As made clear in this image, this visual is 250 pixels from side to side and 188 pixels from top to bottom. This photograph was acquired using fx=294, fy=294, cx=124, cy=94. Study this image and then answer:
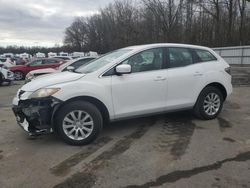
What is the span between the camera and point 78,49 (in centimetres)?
8700

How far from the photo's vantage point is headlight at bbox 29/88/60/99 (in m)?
4.68

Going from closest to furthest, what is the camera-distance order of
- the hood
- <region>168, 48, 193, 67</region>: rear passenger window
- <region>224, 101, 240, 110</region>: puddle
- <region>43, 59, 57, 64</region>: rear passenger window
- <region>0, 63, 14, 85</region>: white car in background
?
1. the hood
2. <region>168, 48, 193, 67</region>: rear passenger window
3. <region>224, 101, 240, 110</region>: puddle
4. <region>0, 63, 14, 85</region>: white car in background
5. <region>43, 59, 57, 64</region>: rear passenger window

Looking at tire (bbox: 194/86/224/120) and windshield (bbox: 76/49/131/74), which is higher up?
windshield (bbox: 76/49/131/74)

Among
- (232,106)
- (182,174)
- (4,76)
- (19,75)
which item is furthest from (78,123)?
(19,75)

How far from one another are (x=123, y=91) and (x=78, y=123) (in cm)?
96

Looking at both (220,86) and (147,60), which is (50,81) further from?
(220,86)

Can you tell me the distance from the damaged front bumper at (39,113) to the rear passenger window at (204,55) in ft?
10.4

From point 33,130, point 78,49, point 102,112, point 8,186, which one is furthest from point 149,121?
point 78,49

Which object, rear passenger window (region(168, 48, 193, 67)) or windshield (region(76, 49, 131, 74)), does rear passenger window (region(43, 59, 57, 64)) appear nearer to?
windshield (region(76, 49, 131, 74))

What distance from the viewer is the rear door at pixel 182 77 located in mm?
5668

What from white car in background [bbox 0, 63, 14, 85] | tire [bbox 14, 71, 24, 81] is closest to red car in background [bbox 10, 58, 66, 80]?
tire [bbox 14, 71, 24, 81]

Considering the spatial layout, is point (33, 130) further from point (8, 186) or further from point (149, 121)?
point (149, 121)

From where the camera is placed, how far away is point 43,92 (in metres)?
4.71

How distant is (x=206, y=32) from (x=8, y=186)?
33586mm
